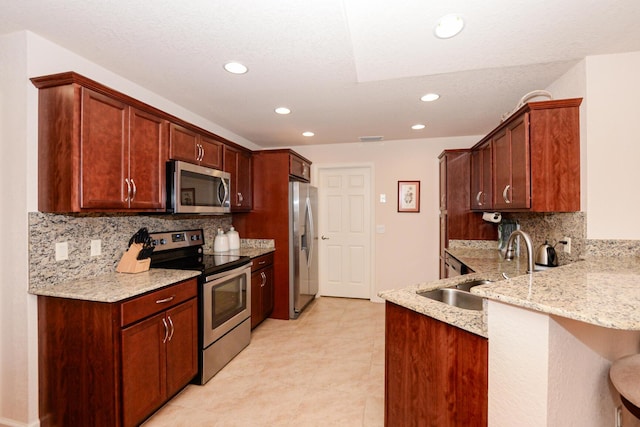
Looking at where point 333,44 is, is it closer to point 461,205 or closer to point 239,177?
point 239,177

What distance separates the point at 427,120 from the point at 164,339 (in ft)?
10.7

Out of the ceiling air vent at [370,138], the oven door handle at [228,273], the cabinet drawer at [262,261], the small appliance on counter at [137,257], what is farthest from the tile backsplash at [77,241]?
the ceiling air vent at [370,138]

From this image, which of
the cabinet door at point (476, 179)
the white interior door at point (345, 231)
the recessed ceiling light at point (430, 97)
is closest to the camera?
the recessed ceiling light at point (430, 97)

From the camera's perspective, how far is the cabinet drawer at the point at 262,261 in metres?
3.23

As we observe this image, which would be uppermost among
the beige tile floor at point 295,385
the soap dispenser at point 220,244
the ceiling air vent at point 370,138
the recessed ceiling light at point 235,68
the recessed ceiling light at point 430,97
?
the ceiling air vent at point 370,138

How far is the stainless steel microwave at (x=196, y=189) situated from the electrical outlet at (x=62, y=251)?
68cm

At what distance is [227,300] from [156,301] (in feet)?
2.62

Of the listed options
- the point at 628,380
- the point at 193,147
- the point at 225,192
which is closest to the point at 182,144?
the point at 193,147

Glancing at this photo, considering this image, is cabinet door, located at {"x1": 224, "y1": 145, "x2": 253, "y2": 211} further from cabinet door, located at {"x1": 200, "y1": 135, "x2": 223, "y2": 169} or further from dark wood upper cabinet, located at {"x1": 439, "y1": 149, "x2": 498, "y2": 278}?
dark wood upper cabinet, located at {"x1": 439, "y1": 149, "x2": 498, "y2": 278}

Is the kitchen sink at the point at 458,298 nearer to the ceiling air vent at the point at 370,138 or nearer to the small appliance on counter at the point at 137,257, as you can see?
the small appliance on counter at the point at 137,257

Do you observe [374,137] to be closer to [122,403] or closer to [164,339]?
[164,339]

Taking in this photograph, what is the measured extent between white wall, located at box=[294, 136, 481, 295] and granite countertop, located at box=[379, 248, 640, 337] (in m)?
2.39

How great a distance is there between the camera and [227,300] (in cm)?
258

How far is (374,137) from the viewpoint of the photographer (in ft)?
13.4
